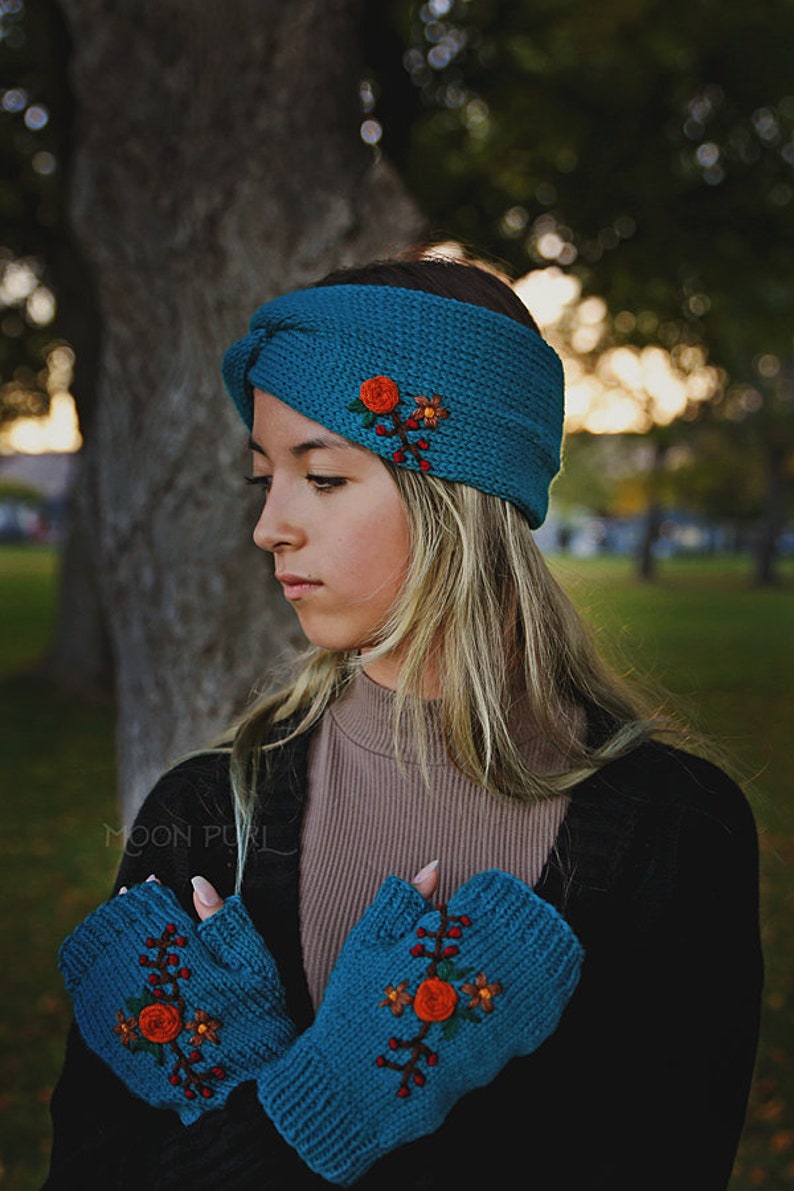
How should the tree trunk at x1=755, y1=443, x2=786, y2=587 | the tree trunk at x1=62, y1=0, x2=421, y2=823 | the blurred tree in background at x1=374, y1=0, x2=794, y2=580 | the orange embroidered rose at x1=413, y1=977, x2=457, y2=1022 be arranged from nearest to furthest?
the orange embroidered rose at x1=413, y1=977, x2=457, y2=1022 → the tree trunk at x1=62, y1=0, x2=421, y2=823 → the blurred tree in background at x1=374, y1=0, x2=794, y2=580 → the tree trunk at x1=755, y1=443, x2=786, y2=587

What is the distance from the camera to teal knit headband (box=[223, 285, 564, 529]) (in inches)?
69.6

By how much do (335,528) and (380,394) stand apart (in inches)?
9.4

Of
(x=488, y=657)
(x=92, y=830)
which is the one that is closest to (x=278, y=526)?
(x=488, y=657)

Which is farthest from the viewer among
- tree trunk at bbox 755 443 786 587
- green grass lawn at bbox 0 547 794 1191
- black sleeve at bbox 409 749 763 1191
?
tree trunk at bbox 755 443 786 587

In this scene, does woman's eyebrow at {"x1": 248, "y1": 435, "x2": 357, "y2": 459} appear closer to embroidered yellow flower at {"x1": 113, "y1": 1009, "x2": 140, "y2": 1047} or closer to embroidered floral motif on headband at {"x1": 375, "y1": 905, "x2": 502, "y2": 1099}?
embroidered floral motif on headband at {"x1": 375, "y1": 905, "x2": 502, "y2": 1099}

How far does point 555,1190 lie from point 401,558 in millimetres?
1036

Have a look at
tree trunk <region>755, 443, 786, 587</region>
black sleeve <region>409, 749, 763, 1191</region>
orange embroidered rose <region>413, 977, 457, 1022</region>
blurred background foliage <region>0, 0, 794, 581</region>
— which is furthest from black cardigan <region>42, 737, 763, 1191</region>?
tree trunk <region>755, 443, 786, 587</region>

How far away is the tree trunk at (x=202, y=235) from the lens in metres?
2.97

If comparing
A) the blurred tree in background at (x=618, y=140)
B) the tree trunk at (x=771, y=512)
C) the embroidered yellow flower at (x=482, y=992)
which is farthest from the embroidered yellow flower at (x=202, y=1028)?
the tree trunk at (x=771, y=512)

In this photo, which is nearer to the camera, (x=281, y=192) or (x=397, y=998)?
(x=397, y=998)

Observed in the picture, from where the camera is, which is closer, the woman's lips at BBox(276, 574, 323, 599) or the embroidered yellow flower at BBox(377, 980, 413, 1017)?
the embroidered yellow flower at BBox(377, 980, 413, 1017)

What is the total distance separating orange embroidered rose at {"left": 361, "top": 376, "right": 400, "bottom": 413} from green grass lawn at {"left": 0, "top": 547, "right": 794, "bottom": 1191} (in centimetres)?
66

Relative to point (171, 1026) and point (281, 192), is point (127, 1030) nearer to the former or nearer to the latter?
point (171, 1026)

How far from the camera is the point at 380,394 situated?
5.76 feet
